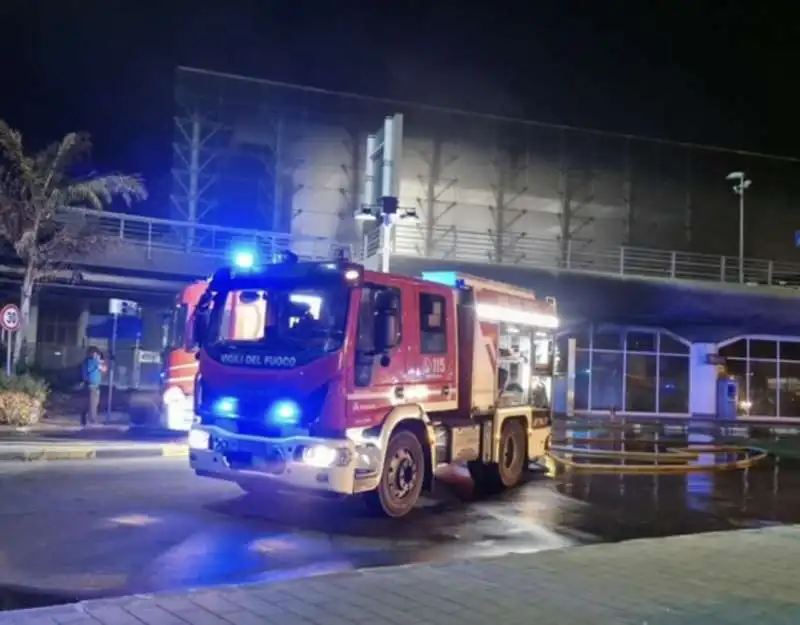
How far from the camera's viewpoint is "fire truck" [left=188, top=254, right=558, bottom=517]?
894cm

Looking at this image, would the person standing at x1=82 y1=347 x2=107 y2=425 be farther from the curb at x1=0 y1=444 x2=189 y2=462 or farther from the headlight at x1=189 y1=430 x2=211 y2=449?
the headlight at x1=189 y1=430 x2=211 y2=449

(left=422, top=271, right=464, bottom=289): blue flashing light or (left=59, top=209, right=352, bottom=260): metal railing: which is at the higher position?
(left=59, top=209, right=352, bottom=260): metal railing

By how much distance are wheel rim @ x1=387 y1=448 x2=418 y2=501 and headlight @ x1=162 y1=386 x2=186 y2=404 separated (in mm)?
7502

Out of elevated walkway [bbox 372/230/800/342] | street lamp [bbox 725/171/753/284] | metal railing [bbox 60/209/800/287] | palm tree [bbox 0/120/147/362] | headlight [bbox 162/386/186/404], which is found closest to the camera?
headlight [bbox 162/386/186/404]

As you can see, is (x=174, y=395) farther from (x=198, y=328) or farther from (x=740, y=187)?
(x=740, y=187)

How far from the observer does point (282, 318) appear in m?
9.52

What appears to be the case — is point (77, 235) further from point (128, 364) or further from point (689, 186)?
point (689, 186)

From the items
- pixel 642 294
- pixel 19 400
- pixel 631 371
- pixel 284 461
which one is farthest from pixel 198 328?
pixel 631 371

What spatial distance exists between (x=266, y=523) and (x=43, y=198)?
49.5 ft

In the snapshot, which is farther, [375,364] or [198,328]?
[198,328]

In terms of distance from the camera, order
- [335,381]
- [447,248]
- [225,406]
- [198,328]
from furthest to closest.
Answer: [447,248] < [198,328] < [225,406] < [335,381]

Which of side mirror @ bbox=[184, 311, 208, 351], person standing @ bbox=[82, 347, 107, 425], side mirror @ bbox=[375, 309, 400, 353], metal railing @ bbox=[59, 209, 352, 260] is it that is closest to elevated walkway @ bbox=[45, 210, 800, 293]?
metal railing @ bbox=[59, 209, 352, 260]

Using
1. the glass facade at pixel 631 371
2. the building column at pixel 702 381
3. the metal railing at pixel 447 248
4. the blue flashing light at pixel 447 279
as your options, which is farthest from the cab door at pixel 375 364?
the building column at pixel 702 381

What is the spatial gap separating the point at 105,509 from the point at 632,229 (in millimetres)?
34463
